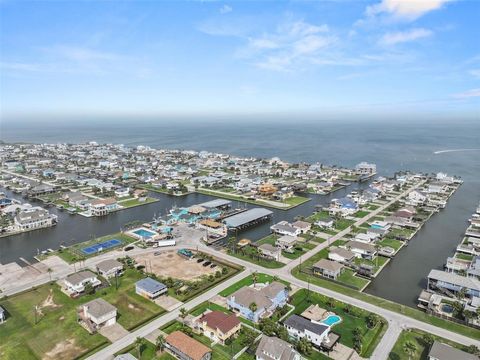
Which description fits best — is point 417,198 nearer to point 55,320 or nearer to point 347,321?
point 347,321

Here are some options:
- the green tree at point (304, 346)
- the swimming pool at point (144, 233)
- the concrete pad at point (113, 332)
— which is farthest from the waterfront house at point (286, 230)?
the concrete pad at point (113, 332)

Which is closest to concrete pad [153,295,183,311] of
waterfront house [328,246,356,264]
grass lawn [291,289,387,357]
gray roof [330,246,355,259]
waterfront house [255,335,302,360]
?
waterfront house [255,335,302,360]

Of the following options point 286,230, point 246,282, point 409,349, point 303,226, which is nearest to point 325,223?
point 303,226

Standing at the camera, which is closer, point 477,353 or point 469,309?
point 477,353

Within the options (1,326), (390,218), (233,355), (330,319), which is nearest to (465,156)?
(390,218)

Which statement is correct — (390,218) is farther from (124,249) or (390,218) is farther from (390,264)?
(124,249)
